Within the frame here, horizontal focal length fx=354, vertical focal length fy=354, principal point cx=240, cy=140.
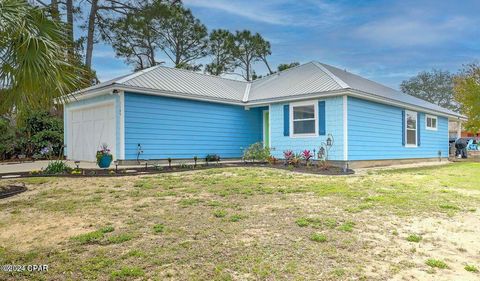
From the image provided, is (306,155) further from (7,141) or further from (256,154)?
(7,141)

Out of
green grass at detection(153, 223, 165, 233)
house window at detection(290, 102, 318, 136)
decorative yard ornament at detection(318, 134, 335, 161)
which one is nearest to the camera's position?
green grass at detection(153, 223, 165, 233)

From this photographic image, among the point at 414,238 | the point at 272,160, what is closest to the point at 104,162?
the point at 272,160

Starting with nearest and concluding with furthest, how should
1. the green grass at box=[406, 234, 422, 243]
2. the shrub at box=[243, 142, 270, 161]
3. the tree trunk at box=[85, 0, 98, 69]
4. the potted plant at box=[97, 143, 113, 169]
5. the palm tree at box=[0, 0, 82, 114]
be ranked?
the green grass at box=[406, 234, 422, 243], the palm tree at box=[0, 0, 82, 114], the potted plant at box=[97, 143, 113, 169], the shrub at box=[243, 142, 270, 161], the tree trunk at box=[85, 0, 98, 69]

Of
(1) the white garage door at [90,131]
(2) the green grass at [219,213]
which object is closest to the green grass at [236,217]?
(2) the green grass at [219,213]

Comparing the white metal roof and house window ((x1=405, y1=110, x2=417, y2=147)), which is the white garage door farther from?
house window ((x1=405, y1=110, x2=417, y2=147))

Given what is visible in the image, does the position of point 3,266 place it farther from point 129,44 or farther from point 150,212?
point 129,44

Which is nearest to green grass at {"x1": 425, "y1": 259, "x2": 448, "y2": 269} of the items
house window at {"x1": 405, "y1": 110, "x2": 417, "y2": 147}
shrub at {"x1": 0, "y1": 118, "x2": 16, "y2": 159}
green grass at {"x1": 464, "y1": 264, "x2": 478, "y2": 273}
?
green grass at {"x1": 464, "y1": 264, "x2": 478, "y2": 273}

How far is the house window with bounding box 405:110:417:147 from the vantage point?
1518cm

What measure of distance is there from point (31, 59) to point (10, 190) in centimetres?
258

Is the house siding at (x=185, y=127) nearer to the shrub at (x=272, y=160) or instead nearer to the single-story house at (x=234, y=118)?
the single-story house at (x=234, y=118)

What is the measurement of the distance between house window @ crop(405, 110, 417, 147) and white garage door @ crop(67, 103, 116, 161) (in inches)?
467

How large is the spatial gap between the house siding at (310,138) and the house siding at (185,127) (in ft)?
5.06

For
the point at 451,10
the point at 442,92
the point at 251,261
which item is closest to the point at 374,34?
the point at 451,10

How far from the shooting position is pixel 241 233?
3959mm
